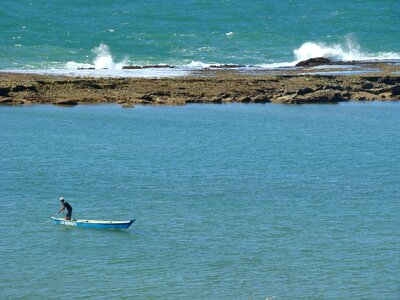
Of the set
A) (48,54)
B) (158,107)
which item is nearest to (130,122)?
(158,107)

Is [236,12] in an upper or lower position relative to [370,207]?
upper

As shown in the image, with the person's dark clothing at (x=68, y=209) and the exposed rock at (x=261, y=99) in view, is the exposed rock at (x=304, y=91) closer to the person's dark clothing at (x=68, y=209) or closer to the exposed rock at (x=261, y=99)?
the exposed rock at (x=261, y=99)

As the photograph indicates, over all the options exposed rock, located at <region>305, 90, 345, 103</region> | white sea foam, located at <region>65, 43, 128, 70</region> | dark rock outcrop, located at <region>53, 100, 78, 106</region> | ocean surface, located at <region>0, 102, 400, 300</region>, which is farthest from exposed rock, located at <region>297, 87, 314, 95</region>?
white sea foam, located at <region>65, 43, 128, 70</region>

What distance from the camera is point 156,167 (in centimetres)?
3812

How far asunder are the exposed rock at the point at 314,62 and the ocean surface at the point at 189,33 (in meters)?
2.38

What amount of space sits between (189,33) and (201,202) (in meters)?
60.3

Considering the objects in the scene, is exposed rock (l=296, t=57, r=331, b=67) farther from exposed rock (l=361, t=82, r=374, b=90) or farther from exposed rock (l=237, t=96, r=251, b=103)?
exposed rock (l=237, t=96, r=251, b=103)

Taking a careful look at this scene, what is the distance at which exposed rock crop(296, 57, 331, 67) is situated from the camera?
2832 inches

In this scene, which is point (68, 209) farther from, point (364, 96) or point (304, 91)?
point (364, 96)

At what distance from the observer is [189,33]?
91.6 meters

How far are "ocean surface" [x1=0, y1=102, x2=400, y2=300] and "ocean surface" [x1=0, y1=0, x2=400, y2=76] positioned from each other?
19.1 meters

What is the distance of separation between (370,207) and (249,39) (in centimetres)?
5829

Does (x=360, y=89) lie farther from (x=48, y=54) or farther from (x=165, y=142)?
(x=48, y=54)

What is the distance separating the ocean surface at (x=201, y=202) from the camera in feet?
82.3
